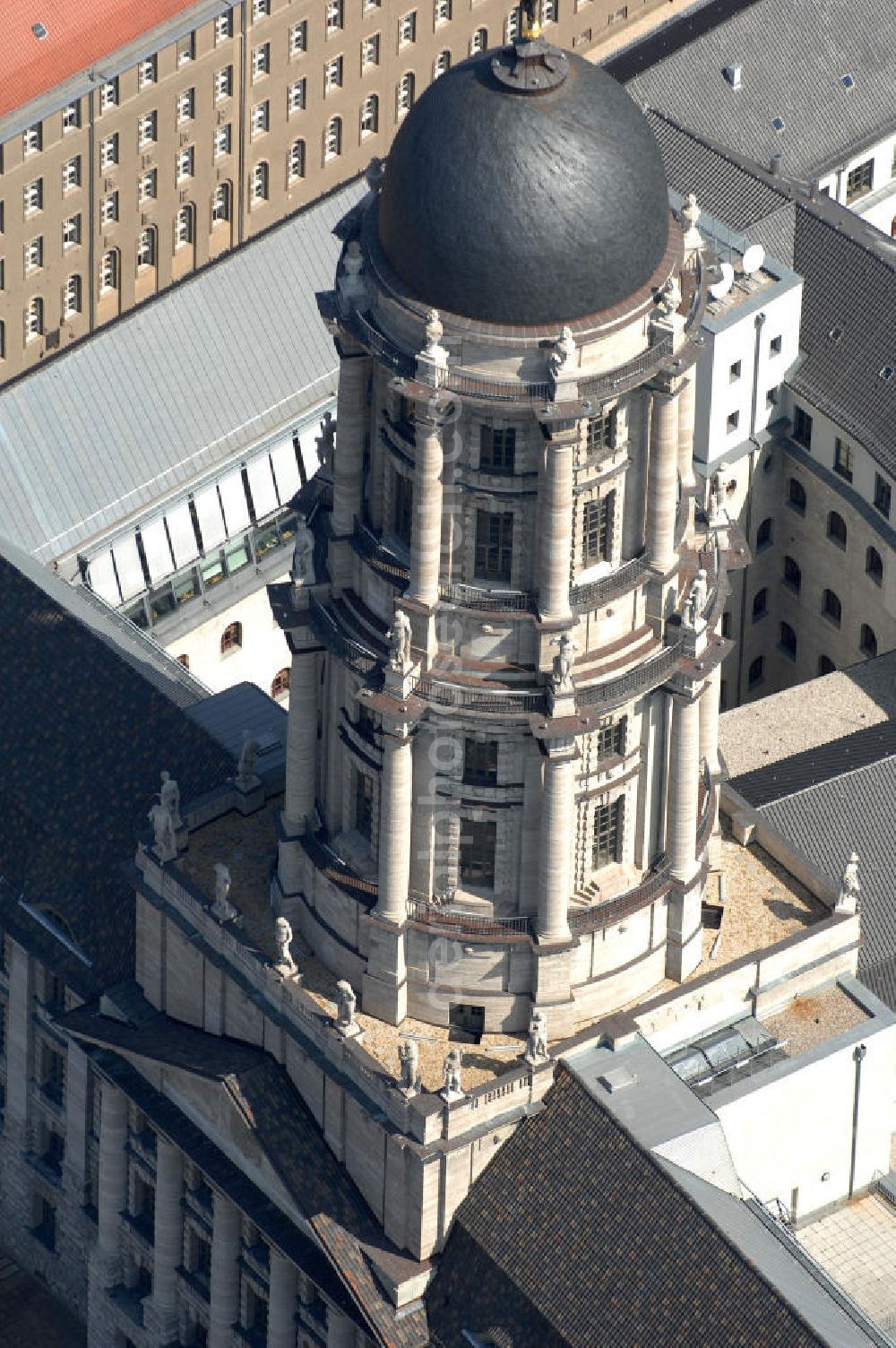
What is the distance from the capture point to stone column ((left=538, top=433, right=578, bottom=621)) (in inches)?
6639

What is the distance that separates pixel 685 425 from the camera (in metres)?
174

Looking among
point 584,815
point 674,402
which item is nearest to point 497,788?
point 584,815

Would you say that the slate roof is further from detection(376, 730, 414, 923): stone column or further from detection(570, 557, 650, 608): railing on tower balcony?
detection(570, 557, 650, 608): railing on tower balcony

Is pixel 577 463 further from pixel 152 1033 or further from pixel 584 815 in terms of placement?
pixel 152 1033

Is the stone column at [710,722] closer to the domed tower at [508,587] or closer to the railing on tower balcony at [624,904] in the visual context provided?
the domed tower at [508,587]

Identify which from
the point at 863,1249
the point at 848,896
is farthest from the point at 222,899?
the point at 863,1249

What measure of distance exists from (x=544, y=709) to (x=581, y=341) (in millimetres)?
14067

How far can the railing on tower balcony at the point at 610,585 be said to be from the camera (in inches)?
6855

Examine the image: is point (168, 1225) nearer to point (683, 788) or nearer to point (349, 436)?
point (683, 788)

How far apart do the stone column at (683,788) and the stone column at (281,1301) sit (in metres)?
22.5

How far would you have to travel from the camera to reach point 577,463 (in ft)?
561

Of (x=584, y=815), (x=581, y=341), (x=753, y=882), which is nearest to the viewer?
(x=581, y=341)

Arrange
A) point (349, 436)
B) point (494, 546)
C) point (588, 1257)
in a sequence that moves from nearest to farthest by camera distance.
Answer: point (494, 546)
point (349, 436)
point (588, 1257)

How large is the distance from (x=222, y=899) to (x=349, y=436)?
70.1ft
